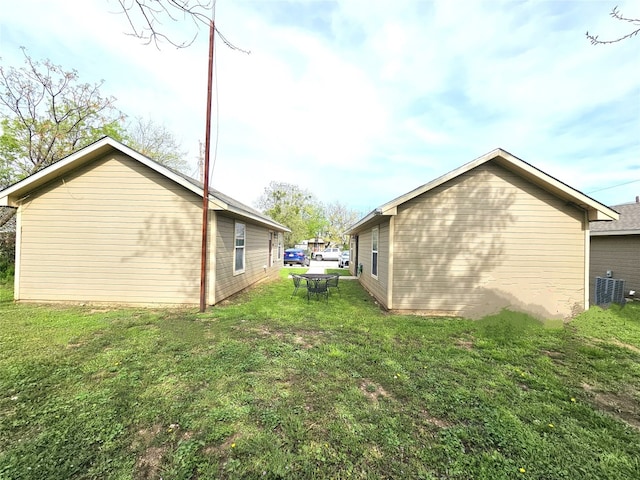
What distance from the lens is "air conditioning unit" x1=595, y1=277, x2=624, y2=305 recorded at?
28.0 feet

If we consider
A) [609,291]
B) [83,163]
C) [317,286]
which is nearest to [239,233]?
[317,286]

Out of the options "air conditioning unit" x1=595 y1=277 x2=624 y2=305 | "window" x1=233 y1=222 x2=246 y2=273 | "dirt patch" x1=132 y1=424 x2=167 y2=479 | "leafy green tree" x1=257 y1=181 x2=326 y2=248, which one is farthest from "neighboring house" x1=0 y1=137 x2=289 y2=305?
"leafy green tree" x1=257 y1=181 x2=326 y2=248

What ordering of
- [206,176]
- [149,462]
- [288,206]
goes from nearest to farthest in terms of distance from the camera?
[149,462], [206,176], [288,206]

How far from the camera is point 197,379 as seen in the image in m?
3.47

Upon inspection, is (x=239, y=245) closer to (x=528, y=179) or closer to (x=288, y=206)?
(x=528, y=179)

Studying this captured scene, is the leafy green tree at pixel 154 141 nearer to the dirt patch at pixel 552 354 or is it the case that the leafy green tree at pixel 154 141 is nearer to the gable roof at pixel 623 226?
Answer: the dirt patch at pixel 552 354

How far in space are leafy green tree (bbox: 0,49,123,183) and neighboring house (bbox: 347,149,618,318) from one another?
17.0m

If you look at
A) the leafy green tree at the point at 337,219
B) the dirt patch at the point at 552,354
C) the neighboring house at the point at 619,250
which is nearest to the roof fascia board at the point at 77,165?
the dirt patch at the point at 552,354

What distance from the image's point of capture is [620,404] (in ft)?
10.5

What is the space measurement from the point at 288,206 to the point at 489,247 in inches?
1262

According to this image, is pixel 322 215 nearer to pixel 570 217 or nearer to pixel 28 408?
pixel 570 217

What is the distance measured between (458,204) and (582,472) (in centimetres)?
593

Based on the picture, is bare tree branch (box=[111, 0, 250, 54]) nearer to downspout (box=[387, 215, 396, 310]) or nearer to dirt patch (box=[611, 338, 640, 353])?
downspout (box=[387, 215, 396, 310])

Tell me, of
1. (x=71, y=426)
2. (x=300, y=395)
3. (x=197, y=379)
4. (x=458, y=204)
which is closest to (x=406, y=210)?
(x=458, y=204)
